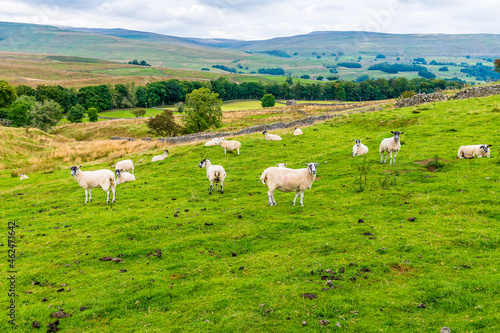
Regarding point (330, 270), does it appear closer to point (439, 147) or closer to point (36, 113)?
point (439, 147)

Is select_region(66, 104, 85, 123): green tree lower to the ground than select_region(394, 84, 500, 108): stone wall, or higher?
lower

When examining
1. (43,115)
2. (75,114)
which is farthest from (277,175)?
(75,114)

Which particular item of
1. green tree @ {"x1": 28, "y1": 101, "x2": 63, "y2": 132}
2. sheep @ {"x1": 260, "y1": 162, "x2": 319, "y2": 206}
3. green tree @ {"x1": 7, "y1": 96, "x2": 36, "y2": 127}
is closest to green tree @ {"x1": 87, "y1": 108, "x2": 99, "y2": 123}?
green tree @ {"x1": 28, "y1": 101, "x2": 63, "y2": 132}

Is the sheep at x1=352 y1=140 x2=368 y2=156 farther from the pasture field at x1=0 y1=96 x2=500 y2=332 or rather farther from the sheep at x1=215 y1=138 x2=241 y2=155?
the sheep at x1=215 y1=138 x2=241 y2=155

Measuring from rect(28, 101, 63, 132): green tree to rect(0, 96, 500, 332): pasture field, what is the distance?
2929 inches

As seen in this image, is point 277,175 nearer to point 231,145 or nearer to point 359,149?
point 359,149

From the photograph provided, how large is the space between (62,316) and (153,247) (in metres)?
3.96

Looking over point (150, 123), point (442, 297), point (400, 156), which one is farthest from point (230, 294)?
point (150, 123)

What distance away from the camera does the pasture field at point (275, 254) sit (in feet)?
25.4

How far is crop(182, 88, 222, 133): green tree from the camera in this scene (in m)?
60.4

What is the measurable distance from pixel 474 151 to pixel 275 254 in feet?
54.8

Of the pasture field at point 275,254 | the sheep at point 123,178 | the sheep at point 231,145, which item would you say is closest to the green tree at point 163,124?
the sheep at point 231,145

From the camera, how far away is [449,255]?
378 inches

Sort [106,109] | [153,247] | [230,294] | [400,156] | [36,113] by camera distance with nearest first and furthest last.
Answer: [230,294] → [153,247] → [400,156] → [36,113] → [106,109]
